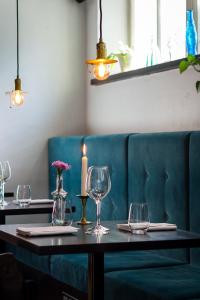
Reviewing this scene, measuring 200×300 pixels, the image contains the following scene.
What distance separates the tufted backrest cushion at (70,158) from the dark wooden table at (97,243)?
7.45ft

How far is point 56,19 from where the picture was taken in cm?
611

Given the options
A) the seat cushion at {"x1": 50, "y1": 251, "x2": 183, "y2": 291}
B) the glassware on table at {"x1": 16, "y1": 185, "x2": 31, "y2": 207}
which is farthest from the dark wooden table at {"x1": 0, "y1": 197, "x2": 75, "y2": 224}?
the seat cushion at {"x1": 50, "y1": 251, "x2": 183, "y2": 291}

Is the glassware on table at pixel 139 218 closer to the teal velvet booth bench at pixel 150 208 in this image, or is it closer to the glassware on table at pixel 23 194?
the teal velvet booth bench at pixel 150 208

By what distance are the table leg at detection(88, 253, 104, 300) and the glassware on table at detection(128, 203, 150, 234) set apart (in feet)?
0.67

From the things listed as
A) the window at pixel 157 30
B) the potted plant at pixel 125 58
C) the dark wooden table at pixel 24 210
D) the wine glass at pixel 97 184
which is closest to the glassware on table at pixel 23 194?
the dark wooden table at pixel 24 210

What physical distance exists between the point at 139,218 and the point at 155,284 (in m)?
0.42

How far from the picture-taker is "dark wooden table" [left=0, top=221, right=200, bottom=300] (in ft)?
9.03

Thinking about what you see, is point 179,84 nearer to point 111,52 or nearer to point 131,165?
point 131,165

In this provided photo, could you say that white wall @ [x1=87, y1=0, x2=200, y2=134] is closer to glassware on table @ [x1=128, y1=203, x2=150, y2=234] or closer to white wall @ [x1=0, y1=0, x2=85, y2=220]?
white wall @ [x1=0, y1=0, x2=85, y2=220]

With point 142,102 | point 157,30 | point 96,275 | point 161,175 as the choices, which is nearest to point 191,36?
point 142,102

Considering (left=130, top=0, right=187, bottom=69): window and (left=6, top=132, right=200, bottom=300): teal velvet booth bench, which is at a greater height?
(left=130, top=0, right=187, bottom=69): window

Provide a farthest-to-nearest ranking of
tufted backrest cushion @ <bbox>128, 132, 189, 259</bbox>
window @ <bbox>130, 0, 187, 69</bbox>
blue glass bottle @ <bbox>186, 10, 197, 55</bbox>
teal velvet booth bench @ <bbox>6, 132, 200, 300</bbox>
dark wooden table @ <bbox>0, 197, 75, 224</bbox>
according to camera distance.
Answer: window @ <bbox>130, 0, 187, 69</bbox> → blue glass bottle @ <bbox>186, 10, 197, 55</bbox> → dark wooden table @ <bbox>0, 197, 75, 224</bbox> → tufted backrest cushion @ <bbox>128, 132, 189, 259</bbox> → teal velvet booth bench @ <bbox>6, 132, 200, 300</bbox>

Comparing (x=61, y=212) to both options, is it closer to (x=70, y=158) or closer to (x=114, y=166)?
(x=114, y=166)

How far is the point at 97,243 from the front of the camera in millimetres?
2795
